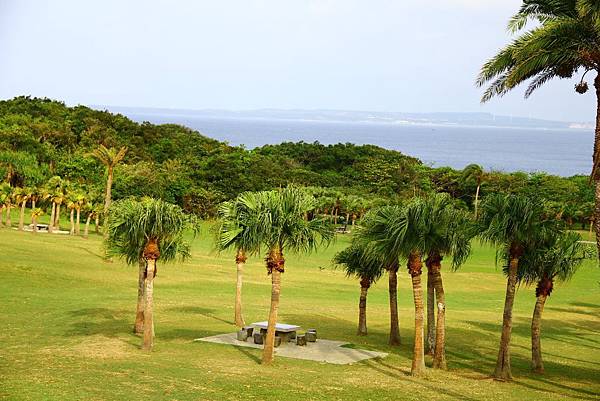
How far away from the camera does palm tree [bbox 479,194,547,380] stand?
25953mm

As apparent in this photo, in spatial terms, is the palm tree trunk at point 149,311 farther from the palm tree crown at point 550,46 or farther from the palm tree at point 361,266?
the palm tree crown at point 550,46

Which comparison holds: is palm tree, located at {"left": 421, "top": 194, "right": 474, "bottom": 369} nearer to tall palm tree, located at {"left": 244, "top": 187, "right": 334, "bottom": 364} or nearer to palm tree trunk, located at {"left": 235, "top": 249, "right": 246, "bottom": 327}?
tall palm tree, located at {"left": 244, "top": 187, "right": 334, "bottom": 364}

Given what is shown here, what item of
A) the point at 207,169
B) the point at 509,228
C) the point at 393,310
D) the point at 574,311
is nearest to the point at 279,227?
the point at 509,228

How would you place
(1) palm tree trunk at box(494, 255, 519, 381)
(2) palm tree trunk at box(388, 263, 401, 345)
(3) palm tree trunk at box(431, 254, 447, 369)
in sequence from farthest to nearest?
(2) palm tree trunk at box(388, 263, 401, 345) → (3) palm tree trunk at box(431, 254, 447, 369) → (1) palm tree trunk at box(494, 255, 519, 381)

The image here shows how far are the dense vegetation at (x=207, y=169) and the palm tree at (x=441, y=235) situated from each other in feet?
187

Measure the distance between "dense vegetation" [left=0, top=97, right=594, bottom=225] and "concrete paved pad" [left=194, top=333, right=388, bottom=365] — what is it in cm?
5133

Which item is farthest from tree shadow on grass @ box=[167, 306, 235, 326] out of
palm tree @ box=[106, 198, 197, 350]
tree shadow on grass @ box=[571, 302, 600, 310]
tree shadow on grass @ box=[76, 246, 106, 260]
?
tree shadow on grass @ box=[571, 302, 600, 310]

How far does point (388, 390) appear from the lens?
77.6ft

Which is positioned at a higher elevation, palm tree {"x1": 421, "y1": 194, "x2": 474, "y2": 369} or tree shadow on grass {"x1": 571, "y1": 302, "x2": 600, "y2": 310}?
palm tree {"x1": 421, "y1": 194, "x2": 474, "y2": 369}

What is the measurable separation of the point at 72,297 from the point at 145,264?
1139cm

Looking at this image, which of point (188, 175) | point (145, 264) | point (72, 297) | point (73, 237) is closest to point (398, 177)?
point (188, 175)

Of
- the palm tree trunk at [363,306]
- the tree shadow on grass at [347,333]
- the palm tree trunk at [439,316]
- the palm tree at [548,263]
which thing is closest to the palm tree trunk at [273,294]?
the palm tree trunk at [439,316]

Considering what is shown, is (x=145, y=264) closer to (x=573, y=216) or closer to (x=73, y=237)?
(x=73, y=237)

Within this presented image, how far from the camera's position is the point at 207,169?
4562 inches
